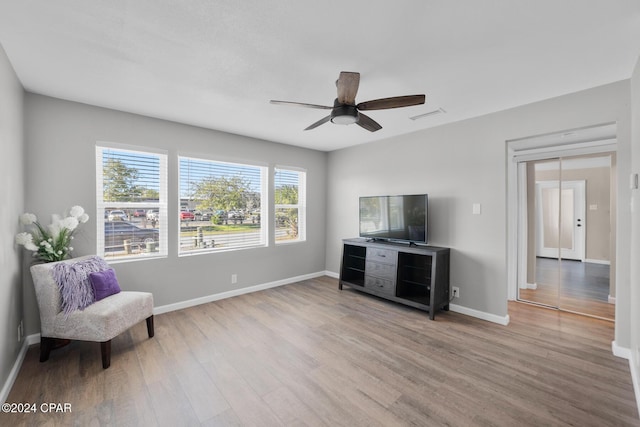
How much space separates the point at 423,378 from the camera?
7.14 ft

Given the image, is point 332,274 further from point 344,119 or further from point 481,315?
point 344,119

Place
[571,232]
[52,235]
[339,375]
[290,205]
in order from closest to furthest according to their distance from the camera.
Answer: [339,375], [52,235], [571,232], [290,205]

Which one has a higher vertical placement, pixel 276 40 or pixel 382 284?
pixel 276 40

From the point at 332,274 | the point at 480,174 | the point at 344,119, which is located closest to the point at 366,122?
the point at 344,119

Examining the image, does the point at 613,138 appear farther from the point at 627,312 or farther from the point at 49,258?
the point at 49,258

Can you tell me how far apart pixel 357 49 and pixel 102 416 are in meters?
3.00

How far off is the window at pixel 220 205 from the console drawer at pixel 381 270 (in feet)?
5.78

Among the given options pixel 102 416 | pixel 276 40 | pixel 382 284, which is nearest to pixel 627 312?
pixel 382 284

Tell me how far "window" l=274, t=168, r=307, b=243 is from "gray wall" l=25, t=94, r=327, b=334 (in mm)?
139

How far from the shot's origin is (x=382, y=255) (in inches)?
156

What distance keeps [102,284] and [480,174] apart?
427cm

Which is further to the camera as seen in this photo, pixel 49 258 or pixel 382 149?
pixel 382 149

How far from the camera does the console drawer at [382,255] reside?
150 inches

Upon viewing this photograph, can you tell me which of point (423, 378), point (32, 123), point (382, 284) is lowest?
point (423, 378)
